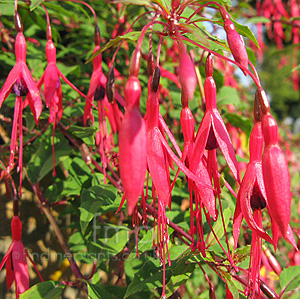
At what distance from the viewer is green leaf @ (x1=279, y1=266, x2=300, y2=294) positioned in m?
0.62

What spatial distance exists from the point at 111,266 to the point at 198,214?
0.62 meters

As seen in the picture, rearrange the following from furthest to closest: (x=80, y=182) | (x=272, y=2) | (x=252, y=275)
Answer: (x=272, y=2) → (x=80, y=182) → (x=252, y=275)

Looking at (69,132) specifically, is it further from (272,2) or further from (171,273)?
(272,2)

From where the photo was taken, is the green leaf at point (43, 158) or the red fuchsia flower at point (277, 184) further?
the green leaf at point (43, 158)

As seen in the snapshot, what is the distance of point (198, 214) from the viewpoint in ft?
1.50

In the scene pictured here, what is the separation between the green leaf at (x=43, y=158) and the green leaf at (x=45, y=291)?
25cm

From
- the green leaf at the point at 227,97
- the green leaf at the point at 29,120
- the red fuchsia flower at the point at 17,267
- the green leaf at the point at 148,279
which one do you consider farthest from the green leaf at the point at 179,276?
the green leaf at the point at 227,97

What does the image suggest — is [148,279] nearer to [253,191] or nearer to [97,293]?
[97,293]

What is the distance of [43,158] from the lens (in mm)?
803

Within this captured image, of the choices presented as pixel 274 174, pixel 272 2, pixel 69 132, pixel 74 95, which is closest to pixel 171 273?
pixel 274 174

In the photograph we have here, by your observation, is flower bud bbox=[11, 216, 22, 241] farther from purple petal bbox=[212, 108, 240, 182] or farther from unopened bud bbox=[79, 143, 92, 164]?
purple petal bbox=[212, 108, 240, 182]

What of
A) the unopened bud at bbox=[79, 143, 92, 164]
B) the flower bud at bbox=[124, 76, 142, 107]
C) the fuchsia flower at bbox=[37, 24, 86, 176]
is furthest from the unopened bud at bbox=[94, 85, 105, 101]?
the flower bud at bbox=[124, 76, 142, 107]

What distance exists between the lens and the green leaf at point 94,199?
2.06 ft

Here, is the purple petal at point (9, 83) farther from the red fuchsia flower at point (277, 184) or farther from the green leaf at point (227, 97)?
the green leaf at point (227, 97)
